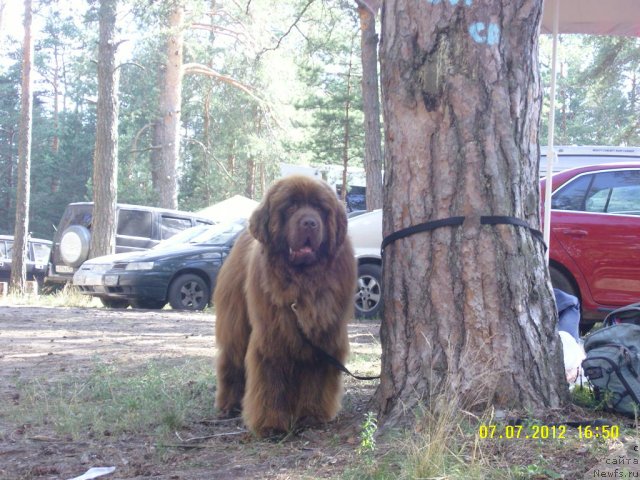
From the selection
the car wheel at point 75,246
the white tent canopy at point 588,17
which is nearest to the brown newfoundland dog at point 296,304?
the white tent canopy at point 588,17

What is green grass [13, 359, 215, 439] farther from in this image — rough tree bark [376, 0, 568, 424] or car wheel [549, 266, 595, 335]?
car wheel [549, 266, 595, 335]

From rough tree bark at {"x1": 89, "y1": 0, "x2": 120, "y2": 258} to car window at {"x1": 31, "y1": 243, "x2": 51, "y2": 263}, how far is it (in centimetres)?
893

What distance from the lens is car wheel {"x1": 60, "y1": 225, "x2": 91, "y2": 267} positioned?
1792cm

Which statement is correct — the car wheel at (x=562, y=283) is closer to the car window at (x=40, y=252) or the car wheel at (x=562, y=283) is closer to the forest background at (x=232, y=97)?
the forest background at (x=232, y=97)

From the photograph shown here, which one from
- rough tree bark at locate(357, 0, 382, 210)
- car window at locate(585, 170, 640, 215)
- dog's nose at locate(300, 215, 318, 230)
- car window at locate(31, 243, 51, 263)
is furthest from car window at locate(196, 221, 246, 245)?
car window at locate(31, 243, 51, 263)

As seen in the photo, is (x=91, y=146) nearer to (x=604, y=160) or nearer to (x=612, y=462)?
(x=604, y=160)

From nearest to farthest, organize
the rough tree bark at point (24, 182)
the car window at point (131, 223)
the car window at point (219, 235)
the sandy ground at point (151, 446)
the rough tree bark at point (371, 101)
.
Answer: the sandy ground at point (151, 446) < the car window at point (219, 235) < the rough tree bark at point (371, 101) < the car window at point (131, 223) < the rough tree bark at point (24, 182)

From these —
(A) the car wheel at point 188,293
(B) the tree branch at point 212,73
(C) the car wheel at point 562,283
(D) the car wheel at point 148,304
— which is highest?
(B) the tree branch at point 212,73

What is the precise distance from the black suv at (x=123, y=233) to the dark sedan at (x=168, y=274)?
4.06 meters

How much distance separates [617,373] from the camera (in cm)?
402

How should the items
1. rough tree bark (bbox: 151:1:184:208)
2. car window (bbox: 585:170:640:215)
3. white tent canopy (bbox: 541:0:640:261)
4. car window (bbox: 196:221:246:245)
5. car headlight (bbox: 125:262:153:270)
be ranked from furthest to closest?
rough tree bark (bbox: 151:1:184:208) → car window (bbox: 196:221:246:245) → car headlight (bbox: 125:262:153:270) → car window (bbox: 585:170:640:215) → white tent canopy (bbox: 541:0:640:261)

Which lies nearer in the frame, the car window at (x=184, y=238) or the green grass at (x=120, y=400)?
the green grass at (x=120, y=400)

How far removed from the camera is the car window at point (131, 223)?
62.1 feet

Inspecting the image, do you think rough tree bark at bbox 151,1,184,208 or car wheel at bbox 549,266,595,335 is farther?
rough tree bark at bbox 151,1,184,208
